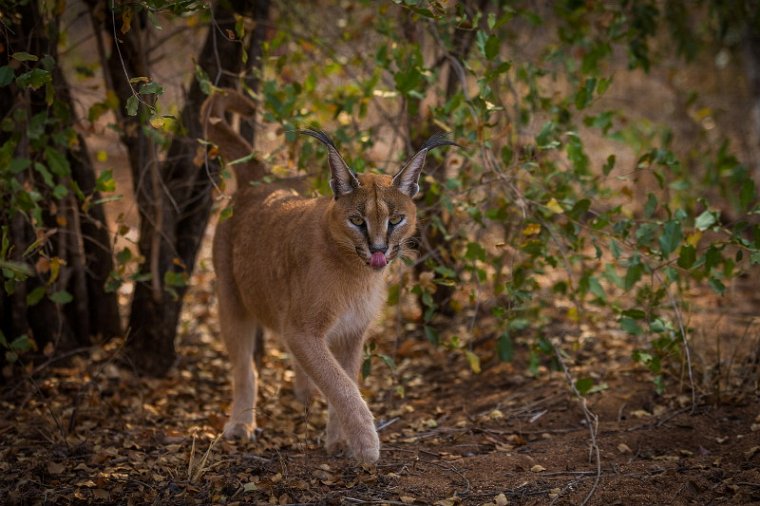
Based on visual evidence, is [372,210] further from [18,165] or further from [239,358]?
[18,165]

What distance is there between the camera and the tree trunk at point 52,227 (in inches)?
181

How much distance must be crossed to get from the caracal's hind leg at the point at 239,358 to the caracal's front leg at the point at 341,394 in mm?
846

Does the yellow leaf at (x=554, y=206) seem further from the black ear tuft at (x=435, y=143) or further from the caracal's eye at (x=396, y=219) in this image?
the caracal's eye at (x=396, y=219)

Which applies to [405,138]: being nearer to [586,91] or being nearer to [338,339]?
[586,91]

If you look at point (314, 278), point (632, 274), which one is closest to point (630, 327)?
point (632, 274)

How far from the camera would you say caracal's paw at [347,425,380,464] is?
3846mm

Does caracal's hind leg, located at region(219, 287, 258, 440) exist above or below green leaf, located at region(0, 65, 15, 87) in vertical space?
below

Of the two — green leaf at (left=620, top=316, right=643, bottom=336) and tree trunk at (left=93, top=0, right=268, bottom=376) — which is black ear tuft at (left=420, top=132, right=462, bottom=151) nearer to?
green leaf at (left=620, top=316, right=643, bottom=336)

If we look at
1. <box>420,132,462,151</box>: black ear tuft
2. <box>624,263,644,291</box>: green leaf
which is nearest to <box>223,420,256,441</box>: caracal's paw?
<box>420,132,462,151</box>: black ear tuft

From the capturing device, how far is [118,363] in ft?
18.3

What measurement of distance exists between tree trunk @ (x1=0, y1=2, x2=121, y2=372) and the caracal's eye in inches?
68.7

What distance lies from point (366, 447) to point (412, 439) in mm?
737

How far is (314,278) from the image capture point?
4180 mm

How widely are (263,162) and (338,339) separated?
116 cm
